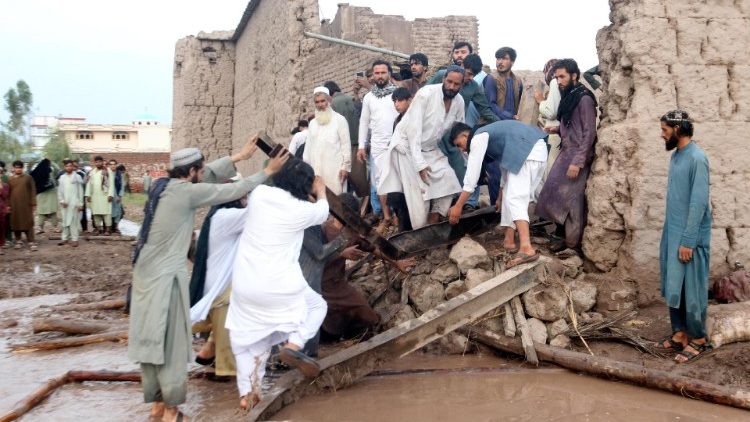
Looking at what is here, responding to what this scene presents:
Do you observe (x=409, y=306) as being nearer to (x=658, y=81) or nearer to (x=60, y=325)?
(x=658, y=81)

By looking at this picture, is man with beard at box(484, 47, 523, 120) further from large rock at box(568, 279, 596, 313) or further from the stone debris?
the stone debris

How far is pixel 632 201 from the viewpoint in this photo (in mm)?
5348

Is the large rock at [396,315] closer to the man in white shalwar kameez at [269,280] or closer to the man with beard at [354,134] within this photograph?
the man in white shalwar kameez at [269,280]

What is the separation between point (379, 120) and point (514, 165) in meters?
2.09

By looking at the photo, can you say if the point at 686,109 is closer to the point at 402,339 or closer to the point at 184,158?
the point at 402,339

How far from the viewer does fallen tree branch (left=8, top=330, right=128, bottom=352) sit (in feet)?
18.7

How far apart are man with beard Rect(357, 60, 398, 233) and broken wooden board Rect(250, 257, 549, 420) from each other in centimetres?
206

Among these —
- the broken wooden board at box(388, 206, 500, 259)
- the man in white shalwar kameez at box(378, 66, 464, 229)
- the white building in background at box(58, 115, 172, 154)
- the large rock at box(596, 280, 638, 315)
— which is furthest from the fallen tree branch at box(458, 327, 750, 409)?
the white building in background at box(58, 115, 172, 154)

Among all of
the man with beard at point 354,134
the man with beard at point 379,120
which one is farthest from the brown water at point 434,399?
the man with beard at point 354,134

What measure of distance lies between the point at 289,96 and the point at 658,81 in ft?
25.0

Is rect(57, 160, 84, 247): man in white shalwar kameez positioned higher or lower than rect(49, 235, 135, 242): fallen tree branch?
higher

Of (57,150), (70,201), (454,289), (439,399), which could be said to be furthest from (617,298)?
(57,150)

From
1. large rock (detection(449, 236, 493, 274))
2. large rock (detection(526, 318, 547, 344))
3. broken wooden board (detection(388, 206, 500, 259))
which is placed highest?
broken wooden board (detection(388, 206, 500, 259))

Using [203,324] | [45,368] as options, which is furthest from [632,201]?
[45,368]
